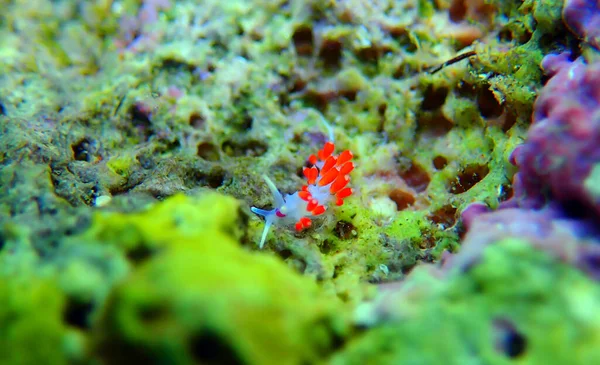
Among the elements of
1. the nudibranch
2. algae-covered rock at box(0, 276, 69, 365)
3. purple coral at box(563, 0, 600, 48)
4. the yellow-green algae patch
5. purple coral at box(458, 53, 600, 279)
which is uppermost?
purple coral at box(563, 0, 600, 48)

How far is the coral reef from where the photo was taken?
1458mm

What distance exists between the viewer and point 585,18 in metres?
2.27

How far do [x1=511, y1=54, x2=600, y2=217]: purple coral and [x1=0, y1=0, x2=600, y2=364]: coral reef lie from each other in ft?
0.03

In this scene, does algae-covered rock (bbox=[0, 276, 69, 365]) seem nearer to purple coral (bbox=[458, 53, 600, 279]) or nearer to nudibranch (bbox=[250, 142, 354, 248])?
nudibranch (bbox=[250, 142, 354, 248])

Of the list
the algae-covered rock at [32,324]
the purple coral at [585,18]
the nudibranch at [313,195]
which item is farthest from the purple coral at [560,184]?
the algae-covered rock at [32,324]

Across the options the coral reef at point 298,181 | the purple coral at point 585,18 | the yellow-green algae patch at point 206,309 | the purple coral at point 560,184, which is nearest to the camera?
the yellow-green algae patch at point 206,309

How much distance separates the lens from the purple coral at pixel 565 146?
1716mm

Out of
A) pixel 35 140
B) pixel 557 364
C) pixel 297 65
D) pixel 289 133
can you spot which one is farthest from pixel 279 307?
pixel 297 65

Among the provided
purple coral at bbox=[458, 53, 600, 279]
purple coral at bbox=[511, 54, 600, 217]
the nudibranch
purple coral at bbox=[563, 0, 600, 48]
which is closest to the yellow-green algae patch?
purple coral at bbox=[458, 53, 600, 279]

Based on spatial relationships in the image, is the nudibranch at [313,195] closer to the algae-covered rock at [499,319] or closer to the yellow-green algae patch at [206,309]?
the yellow-green algae patch at [206,309]

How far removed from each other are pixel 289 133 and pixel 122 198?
142cm

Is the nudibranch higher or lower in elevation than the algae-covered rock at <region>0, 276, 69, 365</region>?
higher

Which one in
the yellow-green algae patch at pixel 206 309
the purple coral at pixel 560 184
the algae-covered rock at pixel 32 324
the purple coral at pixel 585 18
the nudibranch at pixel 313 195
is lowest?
the algae-covered rock at pixel 32 324

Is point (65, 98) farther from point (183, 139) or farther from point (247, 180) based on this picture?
point (247, 180)
